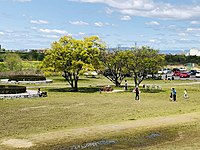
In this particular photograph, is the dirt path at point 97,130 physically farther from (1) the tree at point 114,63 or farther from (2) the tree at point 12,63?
(2) the tree at point 12,63

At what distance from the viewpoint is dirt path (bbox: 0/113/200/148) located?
1808 cm

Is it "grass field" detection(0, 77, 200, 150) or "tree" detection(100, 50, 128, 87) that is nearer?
"grass field" detection(0, 77, 200, 150)

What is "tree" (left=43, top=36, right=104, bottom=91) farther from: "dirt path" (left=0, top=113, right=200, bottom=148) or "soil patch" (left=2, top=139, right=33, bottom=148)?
"soil patch" (left=2, top=139, right=33, bottom=148)

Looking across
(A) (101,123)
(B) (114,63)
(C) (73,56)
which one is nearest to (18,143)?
(A) (101,123)

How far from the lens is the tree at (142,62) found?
1819 inches

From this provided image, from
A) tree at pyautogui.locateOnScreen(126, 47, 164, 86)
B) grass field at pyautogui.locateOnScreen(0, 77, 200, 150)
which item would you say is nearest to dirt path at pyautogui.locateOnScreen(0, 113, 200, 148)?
grass field at pyautogui.locateOnScreen(0, 77, 200, 150)

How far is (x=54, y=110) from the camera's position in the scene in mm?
28938

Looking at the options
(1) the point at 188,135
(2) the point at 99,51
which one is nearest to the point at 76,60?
(2) the point at 99,51

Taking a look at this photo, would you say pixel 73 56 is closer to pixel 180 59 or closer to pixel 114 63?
pixel 114 63

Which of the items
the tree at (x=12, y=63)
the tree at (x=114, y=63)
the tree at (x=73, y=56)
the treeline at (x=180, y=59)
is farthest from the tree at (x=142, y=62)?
the treeline at (x=180, y=59)

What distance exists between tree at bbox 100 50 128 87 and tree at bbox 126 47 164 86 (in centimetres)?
109

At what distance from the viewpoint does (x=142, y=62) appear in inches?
1820

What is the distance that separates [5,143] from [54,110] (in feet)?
36.9

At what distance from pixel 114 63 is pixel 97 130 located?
1171 inches
